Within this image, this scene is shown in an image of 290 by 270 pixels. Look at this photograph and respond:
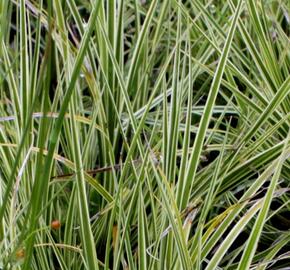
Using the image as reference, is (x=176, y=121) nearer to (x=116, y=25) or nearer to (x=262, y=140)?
(x=262, y=140)

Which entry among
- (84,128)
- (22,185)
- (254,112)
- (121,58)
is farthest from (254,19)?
(22,185)

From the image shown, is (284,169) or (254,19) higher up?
(254,19)

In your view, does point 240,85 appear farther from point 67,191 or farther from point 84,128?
point 67,191

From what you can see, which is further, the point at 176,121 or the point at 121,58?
the point at 121,58

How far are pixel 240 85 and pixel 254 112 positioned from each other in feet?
0.90

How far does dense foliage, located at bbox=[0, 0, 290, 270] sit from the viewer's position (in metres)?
0.89

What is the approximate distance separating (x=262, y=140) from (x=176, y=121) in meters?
0.17

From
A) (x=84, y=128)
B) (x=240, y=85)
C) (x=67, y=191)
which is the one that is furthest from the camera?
(x=240, y=85)

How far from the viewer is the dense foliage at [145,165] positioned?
2.93 ft

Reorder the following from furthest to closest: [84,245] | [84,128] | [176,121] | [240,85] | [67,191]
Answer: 1. [240,85]
2. [84,128]
3. [67,191]
4. [176,121]
5. [84,245]

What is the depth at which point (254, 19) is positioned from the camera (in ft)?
3.98

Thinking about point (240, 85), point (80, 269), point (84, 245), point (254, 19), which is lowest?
point (80, 269)

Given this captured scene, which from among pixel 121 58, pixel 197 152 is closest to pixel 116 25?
pixel 121 58

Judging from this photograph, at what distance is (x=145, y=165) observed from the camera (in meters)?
0.91
